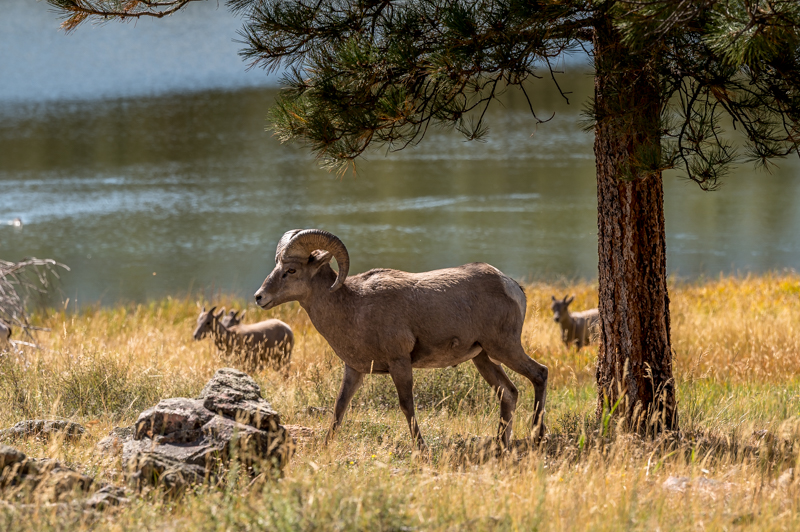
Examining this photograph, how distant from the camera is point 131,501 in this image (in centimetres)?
466

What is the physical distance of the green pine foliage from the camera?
5656 millimetres

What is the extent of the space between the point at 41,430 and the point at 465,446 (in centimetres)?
329

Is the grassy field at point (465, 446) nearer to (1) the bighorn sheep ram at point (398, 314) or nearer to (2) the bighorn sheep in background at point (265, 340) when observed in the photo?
(2) the bighorn sheep in background at point (265, 340)

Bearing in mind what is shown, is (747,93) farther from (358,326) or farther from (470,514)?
(470,514)

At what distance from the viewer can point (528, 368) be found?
6.71m

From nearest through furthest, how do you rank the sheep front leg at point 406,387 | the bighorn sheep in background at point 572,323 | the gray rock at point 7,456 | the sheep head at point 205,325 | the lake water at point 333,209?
1. the gray rock at point 7,456
2. the sheep front leg at point 406,387
3. the sheep head at point 205,325
4. the bighorn sheep in background at point 572,323
5. the lake water at point 333,209

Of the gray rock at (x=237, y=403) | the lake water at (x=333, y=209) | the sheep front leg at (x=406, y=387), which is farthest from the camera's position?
the lake water at (x=333, y=209)

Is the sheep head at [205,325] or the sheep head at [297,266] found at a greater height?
the sheep head at [297,266]

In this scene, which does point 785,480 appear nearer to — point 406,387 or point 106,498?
point 406,387

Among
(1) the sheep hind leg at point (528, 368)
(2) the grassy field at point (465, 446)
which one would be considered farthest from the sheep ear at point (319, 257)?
(1) the sheep hind leg at point (528, 368)

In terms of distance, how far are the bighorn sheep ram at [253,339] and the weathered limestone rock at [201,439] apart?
3.88m

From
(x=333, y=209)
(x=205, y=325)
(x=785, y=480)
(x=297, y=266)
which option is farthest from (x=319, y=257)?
(x=333, y=209)

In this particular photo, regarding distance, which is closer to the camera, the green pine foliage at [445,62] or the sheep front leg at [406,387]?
the green pine foliage at [445,62]

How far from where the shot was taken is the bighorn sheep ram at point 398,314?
20.7ft
